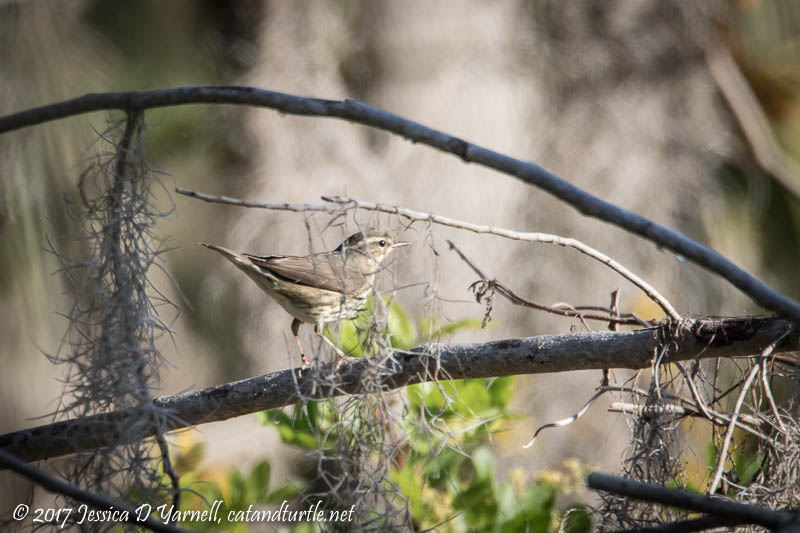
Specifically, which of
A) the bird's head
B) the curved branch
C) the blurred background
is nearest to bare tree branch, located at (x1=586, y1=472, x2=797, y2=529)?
the curved branch

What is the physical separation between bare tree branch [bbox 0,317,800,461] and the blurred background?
2.11 meters

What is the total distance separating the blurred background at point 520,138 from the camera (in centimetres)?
436

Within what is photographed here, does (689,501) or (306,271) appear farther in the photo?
(306,271)

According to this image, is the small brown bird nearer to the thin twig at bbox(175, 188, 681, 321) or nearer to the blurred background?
the thin twig at bbox(175, 188, 681, 321)

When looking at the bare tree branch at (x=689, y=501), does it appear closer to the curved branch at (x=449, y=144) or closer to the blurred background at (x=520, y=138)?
the curved branch at (x=449, y=144)

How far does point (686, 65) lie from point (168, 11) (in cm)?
446

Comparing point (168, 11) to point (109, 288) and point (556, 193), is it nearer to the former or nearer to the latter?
point (109, 288)

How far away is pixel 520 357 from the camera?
1671 mm

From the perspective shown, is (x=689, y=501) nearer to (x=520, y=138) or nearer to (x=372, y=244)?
(x=372, y=244)

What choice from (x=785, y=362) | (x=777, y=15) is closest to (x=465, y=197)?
(x=777, y=15)

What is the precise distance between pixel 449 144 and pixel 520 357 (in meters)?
0.54

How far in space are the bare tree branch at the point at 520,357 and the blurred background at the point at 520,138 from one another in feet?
6.91

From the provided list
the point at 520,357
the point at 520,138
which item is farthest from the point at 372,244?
the point at 520,138

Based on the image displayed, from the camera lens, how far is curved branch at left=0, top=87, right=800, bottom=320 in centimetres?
129
